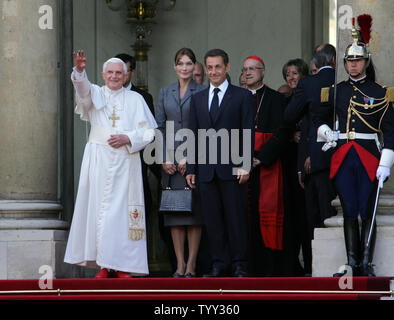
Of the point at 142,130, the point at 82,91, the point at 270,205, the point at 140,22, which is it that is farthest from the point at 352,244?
the point at 140,22

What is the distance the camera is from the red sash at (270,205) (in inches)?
444

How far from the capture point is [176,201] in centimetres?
1085

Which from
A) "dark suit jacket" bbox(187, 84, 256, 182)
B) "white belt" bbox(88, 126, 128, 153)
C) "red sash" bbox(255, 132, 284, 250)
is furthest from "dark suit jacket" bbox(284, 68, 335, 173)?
"white belt" bbox(88, 126, 128, 153)

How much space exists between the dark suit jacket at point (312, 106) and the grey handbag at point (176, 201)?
3.87ft

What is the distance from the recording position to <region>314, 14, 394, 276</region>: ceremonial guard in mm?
9789

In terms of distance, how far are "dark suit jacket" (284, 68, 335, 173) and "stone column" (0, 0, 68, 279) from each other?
7.91 feet

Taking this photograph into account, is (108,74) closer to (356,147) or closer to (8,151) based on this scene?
(8,151)

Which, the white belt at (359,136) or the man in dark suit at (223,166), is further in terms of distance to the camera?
the man in dark suit at (223,166)

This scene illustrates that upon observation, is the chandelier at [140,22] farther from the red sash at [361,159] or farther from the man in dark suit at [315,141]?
the red sash at [361,159]

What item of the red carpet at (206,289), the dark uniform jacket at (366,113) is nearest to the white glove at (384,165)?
the dark uniform jacket at (366,113)

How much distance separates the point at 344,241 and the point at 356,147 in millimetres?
864

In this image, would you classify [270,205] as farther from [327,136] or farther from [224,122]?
[327,136]

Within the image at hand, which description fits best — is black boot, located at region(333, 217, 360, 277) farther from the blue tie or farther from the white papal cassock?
the white papal cassock
